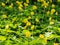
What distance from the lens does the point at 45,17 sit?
4.31 m

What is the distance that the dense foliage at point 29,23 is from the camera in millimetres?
3245

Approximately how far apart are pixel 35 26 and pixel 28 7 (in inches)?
39.3

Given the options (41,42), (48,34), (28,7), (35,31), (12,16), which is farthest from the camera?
(28,7)

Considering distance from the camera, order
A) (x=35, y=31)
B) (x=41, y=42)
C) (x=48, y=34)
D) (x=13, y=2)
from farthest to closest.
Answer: (x=13, y=2)
(x=35, y=31)
(x=48, y=34)
(x=41, y=42)

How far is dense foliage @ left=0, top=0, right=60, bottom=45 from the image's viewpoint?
3245 mm

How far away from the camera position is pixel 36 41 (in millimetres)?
3123

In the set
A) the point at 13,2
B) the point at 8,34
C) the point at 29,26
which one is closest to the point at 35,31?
the point at 29,26

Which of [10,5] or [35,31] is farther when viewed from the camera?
[10,5]

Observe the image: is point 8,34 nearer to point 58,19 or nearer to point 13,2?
point 58,19

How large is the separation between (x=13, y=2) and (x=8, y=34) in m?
1.79

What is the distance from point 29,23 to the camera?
12.2ft

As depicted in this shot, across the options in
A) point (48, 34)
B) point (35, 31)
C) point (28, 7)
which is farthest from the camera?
point (28, 7)

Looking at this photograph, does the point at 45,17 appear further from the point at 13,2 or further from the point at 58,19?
the point at 13,2

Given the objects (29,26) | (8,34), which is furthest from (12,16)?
(8,34)
